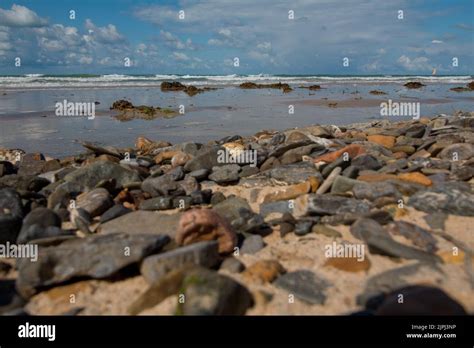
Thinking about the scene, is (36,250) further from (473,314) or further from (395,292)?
(473,314)

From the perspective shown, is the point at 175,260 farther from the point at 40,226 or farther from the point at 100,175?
the point at 100,175

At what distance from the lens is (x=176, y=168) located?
21.4ft

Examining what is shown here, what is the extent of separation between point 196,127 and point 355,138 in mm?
5346

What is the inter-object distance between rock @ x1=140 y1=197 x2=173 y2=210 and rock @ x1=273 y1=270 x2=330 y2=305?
7.55ft

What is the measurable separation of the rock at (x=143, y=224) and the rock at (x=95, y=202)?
Answer: 0.50 meters

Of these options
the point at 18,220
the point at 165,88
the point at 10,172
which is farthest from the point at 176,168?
the point at 165,88

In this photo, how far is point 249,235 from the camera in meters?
4.23

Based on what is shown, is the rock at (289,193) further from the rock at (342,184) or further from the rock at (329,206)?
the rock at (329,206)

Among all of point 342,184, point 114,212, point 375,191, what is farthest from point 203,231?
point 375,191

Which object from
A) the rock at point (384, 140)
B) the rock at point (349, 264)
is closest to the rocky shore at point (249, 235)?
the rock at point (349, 264)

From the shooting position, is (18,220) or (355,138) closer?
(18,220)

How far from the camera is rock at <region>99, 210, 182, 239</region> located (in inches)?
168

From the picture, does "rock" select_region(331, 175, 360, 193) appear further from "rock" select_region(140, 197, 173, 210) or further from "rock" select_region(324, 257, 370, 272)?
"rock" select_region(140, 197, 173, 210)

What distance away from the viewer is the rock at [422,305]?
278 centimetres
